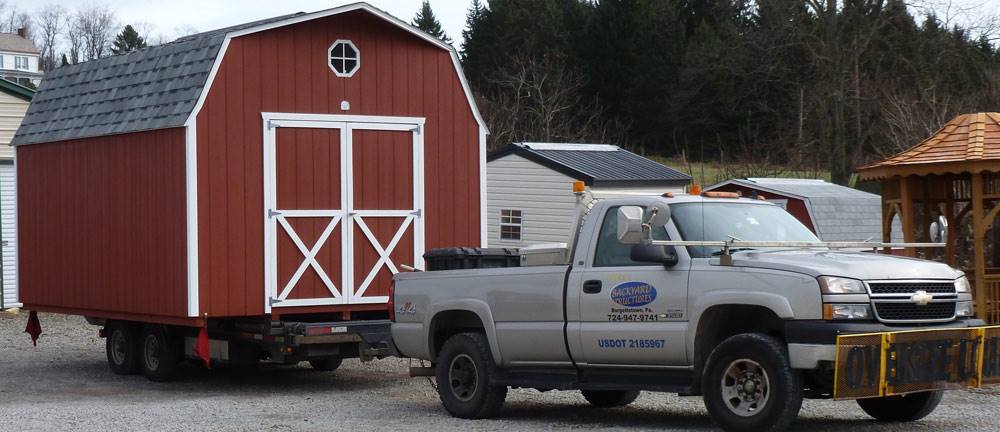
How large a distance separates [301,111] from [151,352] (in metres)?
3.39

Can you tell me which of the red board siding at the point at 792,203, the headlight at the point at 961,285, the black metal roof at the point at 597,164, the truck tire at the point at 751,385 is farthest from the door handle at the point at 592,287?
the black metal roof at the point at 597,164

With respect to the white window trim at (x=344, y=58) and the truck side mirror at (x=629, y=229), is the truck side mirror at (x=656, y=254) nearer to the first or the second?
the truck side mirror at (x=629, y=229)

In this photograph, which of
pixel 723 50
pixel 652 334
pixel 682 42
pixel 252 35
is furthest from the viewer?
pixel 682 42

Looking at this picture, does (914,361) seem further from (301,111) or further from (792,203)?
(792,203)

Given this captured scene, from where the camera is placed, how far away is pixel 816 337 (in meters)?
8.76

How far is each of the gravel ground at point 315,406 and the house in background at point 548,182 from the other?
673 inches

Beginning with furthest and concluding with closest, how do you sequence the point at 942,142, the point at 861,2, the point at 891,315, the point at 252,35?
1. the point at 861,2
2. the point at 942,142
3. the point at 252,35
4. the point at 891,315

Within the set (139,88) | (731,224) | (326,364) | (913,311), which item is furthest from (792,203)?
(913,311)

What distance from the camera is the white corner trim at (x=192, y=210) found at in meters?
13.6

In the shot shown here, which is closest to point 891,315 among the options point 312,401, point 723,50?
point 312,401

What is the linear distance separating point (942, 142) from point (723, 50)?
1128 inches

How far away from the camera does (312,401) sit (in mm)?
13047

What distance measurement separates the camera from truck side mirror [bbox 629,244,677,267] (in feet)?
31.6

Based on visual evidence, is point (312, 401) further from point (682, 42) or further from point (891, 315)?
point (682, 42)
